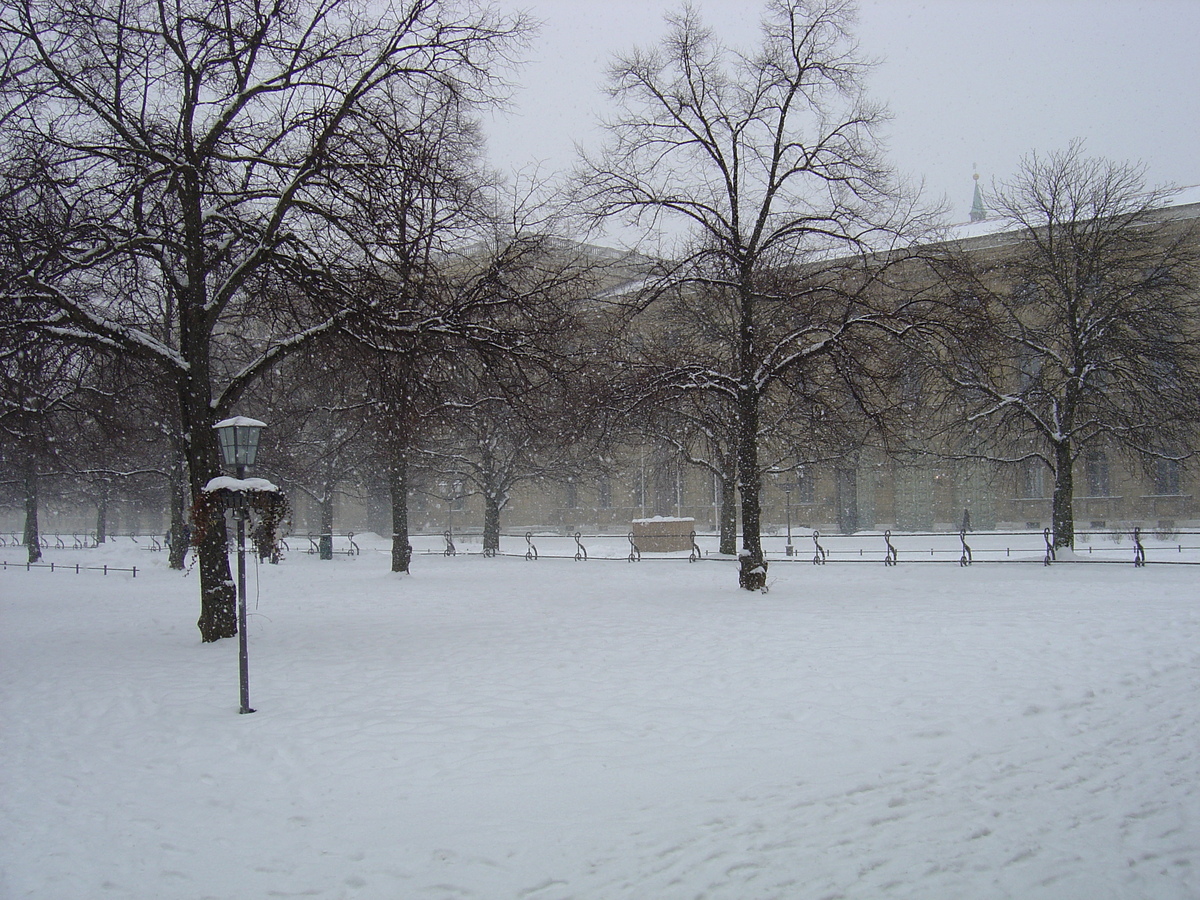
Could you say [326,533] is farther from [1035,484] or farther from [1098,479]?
[1098,479]

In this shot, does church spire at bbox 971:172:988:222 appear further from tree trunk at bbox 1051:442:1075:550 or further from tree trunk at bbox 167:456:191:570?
tree trunk at bbox 167:456:191:570

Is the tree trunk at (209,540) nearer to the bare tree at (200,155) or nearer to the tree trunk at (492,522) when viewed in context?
the bare tree at (200,155)

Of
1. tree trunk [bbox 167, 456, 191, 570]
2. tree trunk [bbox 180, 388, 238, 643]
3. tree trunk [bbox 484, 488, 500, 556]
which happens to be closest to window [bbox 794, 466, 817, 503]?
tree trunk [bbox 484, 488, 500, 556]

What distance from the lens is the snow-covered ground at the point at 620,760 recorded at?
17.4 feet

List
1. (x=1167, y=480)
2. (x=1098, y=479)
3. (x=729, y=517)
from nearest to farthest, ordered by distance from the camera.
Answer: (x=729, y=517) → (x=1167, y=480) → (x=1098, y=479)

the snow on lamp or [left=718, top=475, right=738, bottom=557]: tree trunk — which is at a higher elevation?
the snow on lamp

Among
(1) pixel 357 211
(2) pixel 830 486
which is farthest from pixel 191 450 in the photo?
(2) pixel 830 486

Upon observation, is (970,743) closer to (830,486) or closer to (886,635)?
(886,635)

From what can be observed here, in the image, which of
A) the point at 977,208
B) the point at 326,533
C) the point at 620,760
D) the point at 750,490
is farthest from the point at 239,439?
the point at 977,208

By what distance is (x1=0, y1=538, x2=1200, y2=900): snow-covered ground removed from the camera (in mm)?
5309

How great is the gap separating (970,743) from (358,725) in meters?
5.71

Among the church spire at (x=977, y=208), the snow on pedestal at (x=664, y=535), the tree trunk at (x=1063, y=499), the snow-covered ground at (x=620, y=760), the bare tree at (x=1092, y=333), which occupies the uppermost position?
the church spire at (x=977, y=208)

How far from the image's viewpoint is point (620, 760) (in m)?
7.30

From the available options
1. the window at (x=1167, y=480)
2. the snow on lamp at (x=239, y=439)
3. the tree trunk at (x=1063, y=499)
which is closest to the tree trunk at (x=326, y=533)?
the tree trunk at (x=1063, y=499)
